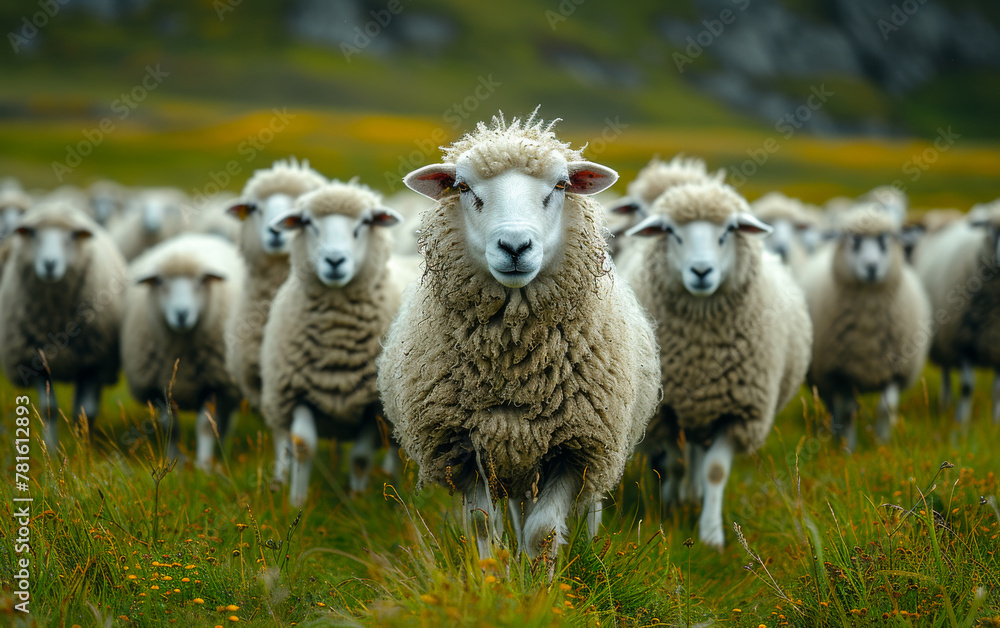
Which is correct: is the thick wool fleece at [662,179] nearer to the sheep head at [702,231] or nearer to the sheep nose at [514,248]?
the sheep head at [702,231]

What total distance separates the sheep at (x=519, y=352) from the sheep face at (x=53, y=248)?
4.24m

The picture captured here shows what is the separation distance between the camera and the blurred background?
4234 cm

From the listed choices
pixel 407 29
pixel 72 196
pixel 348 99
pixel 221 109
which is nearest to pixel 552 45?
pixel 407 29

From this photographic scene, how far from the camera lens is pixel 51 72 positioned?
242 ft

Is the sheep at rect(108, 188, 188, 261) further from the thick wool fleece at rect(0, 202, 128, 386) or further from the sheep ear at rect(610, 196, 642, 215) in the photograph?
the sheep ear at rect(610, 196, 642, 215)

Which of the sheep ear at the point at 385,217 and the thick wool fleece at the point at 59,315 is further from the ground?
the sheep ear at the point at 385,217

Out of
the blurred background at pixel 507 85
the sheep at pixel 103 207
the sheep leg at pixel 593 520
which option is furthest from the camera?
the blurred background at pixel 507 85

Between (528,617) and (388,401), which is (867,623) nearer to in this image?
(528,617)

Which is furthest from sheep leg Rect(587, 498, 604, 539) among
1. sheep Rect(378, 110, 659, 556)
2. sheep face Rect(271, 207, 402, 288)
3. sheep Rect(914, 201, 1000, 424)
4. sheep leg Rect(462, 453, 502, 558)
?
sheep Rect(914, 201, 1000, 424)

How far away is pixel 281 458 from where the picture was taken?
496 cm

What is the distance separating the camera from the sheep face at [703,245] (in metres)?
4.40

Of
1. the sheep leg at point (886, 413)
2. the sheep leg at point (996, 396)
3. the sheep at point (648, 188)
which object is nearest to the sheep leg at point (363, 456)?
the sheep at point (648, 188)

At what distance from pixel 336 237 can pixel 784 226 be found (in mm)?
6458

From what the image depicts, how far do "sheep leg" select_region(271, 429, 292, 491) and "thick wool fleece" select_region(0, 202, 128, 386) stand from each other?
8.86 feet
